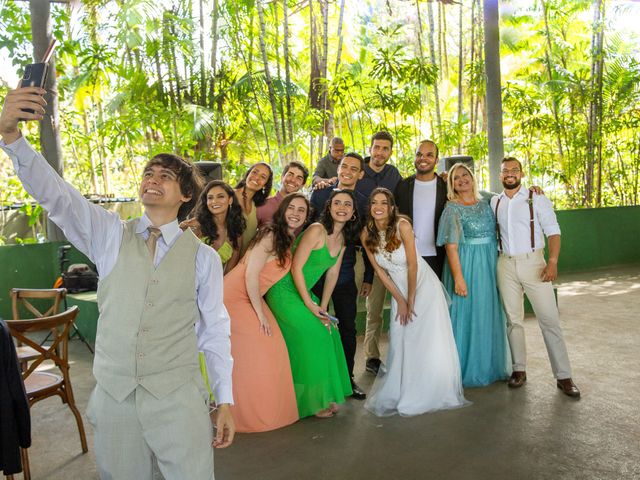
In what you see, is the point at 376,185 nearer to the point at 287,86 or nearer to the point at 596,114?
the point at 287,86

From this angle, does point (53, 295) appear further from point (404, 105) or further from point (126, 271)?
point (404, 105)

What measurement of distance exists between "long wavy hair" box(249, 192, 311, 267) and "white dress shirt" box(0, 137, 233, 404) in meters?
1.73

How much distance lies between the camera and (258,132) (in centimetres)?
803

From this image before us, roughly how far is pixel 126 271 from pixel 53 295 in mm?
2595

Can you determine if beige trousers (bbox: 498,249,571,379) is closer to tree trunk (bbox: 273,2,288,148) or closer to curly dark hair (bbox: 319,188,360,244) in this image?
curly dark hair (bbox: 319,188,360,244)

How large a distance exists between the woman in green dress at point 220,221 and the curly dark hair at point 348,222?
20.6 inches

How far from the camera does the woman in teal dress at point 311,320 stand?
11.5 ft

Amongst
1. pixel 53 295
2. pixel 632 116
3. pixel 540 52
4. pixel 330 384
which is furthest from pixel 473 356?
pixel 540 52

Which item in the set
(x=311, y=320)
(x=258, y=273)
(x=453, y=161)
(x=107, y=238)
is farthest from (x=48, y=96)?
(x=107, y=238)

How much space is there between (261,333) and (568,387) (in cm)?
188

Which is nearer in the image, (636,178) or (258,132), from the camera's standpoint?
(258,132)

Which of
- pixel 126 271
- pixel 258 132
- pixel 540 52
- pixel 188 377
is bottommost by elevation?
pixel 188 377

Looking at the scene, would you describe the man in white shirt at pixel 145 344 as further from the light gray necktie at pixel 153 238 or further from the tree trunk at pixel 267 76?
the tree trunk at pixel 267 76

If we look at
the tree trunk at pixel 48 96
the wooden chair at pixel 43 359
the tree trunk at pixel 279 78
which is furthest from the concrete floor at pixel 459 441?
the tree trunk at pixel 279 78
